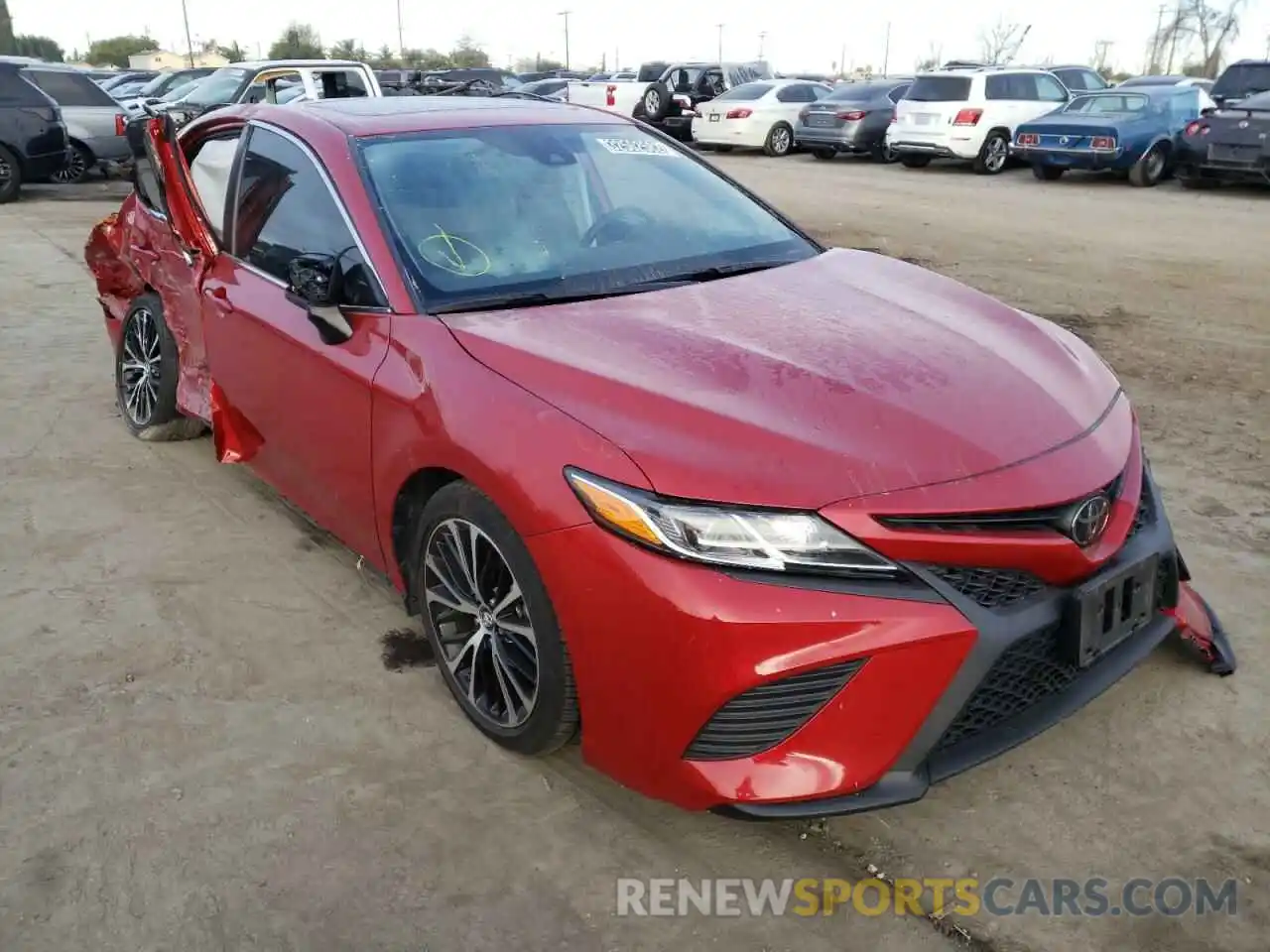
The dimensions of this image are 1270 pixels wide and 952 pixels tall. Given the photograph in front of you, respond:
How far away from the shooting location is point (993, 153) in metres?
17.2

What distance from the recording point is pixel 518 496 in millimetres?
2408

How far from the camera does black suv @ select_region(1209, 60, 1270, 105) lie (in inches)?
692

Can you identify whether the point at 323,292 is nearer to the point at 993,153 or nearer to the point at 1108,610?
the point at 1108,610

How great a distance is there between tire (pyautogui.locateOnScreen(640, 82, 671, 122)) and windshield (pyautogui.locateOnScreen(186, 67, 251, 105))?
32.8 feet

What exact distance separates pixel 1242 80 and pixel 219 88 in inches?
633

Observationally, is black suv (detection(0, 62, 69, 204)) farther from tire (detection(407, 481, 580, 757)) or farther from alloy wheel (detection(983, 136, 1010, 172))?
tire (detection(407, 481, 580, 757))

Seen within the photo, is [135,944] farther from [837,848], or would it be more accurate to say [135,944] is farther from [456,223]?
[456,223]

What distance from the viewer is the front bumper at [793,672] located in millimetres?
2125

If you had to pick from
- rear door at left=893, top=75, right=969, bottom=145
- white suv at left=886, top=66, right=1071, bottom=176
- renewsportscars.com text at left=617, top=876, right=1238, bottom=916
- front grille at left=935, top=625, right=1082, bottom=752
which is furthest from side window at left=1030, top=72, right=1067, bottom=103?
renewsportscars.com text at left=617, top=876, right=1238, bottom=916

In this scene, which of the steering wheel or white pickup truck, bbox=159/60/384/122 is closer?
the steering wheel

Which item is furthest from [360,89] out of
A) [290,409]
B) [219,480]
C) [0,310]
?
[290,409]

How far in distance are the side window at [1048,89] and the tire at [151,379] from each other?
1626 cm

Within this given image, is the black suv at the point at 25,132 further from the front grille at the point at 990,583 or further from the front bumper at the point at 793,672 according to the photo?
the front grille at the point at 990,583

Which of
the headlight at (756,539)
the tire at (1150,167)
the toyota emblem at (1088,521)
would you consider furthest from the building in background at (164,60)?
the toyota emblem at (1088,521)
